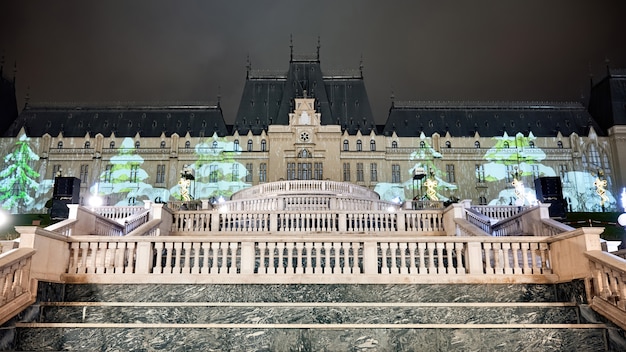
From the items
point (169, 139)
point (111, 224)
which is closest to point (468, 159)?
point (169, 139)

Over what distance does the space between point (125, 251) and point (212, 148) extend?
4697 centimetres

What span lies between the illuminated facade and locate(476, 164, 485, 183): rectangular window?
0.51 ft

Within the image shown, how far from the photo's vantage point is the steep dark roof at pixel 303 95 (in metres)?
55.1

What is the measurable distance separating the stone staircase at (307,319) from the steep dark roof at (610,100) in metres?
56.9

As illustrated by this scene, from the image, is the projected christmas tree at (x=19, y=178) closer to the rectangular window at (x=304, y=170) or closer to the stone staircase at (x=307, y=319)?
the rectangular window at (x=304, y=170)

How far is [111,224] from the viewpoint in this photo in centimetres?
1339

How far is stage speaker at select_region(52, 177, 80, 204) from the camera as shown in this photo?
50.8 feet

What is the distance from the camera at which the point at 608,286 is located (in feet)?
23.1

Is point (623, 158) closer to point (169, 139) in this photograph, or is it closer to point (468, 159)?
point (468, 159)

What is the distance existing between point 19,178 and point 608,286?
5677 centimetres

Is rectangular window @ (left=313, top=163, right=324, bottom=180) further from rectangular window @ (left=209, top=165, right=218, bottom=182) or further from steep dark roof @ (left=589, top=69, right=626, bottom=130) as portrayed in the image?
steep dark roof @ (left=589, top=69, right=626, bottom=130)

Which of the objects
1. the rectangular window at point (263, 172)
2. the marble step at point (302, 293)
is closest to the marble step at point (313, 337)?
the marble step at point (302, 293)

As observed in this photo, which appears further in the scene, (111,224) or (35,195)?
(35,195)

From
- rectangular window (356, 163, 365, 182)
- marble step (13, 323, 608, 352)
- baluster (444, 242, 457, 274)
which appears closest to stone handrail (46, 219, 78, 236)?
marble step (13, 323, 608, 352)
